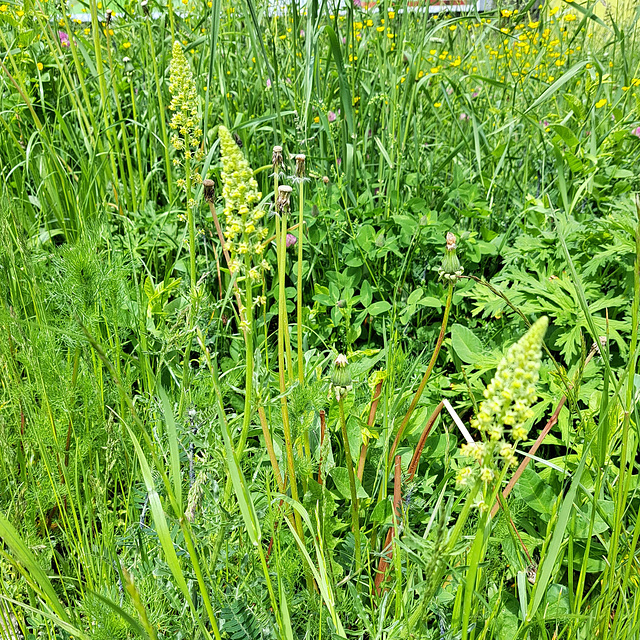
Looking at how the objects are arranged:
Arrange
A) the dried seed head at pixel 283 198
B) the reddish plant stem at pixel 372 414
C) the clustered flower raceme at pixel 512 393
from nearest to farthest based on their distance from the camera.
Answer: the clustered flower raceme at pixel 512 393
the dried seed head at pixel 283 198
the reddish plant stem at pixel 372 414

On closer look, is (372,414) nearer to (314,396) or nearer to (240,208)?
(314,396)

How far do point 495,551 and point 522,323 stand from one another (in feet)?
2.75

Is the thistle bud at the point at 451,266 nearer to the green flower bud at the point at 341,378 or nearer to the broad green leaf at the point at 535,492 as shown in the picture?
the green flower bud at the point at 341,378

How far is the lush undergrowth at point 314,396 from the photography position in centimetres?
94

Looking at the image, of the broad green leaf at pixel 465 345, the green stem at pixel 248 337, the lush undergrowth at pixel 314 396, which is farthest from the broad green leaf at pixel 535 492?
the green stem at pixel 248 337

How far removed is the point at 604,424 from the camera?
1.01m

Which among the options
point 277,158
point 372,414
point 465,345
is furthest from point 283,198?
point 465,345

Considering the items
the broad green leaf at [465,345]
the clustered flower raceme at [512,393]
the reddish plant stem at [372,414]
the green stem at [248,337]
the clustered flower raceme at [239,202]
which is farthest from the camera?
the broad green leaf at [465,345]

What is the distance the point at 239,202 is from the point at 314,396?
451 mm

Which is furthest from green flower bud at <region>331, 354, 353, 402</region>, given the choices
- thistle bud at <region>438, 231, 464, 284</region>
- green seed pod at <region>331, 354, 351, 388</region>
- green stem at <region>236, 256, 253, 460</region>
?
thistle bud at <region>438, 231, 464, 284</region>

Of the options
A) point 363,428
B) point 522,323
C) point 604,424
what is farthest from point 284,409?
point 522,323

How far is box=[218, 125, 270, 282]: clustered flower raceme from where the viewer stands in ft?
2.64

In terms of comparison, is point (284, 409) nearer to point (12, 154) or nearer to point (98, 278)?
point (98, 278)

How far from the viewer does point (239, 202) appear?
0.84 m
